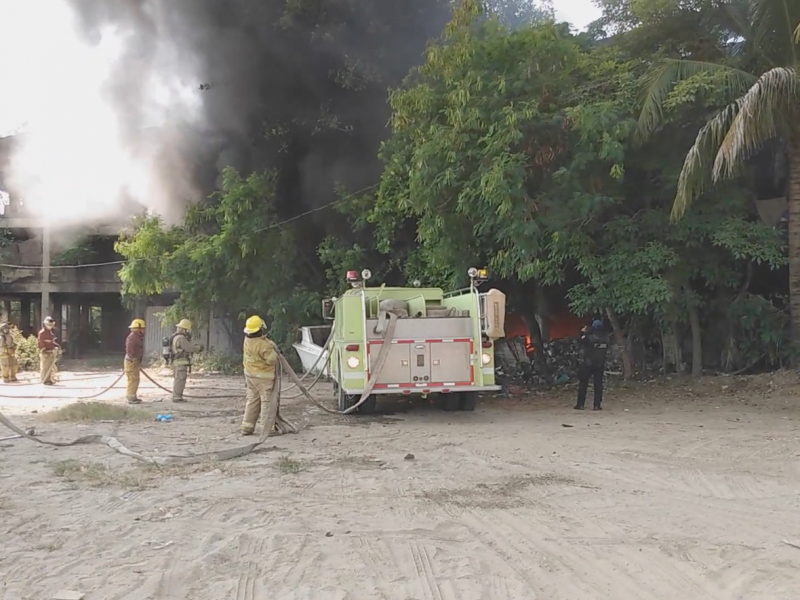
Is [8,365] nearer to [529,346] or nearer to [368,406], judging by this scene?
[368,406]

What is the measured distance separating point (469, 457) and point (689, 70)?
6.91m

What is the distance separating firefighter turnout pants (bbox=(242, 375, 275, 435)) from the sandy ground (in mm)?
273

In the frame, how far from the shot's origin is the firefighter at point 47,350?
45.9ft

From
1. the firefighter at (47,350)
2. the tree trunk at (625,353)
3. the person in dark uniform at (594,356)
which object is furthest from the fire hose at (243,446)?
the firefighter at (47,350)

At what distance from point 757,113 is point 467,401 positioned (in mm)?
5265

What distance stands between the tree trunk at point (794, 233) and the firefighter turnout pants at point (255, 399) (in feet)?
25.9

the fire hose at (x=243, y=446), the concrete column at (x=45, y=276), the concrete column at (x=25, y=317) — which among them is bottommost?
the fire hose at (x=243, y=446)

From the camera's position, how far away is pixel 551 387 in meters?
13.4

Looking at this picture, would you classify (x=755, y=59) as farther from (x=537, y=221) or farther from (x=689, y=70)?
(x=537, y=221)

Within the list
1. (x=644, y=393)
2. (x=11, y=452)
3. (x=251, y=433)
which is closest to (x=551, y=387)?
(x=644, y=393)

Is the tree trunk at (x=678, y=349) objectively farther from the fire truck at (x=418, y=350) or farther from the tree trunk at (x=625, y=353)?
the fire truck at (x=418, y=350)

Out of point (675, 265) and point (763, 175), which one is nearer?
point (675, 265)

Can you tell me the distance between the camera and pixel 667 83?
33.7 ft

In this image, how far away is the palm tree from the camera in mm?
9320
